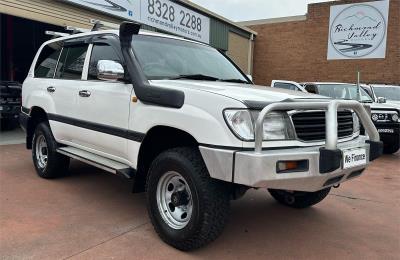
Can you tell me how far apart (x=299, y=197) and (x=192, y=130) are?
6.55ft

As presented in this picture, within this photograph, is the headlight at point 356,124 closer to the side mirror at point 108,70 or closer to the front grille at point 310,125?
the front grille at point 310,125

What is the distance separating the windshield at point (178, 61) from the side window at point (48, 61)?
188 cm

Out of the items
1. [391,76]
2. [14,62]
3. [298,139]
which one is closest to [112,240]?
[298,139]

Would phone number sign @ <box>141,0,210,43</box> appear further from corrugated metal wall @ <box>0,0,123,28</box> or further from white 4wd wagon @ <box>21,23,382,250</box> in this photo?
white 4wd wagon @ <box>21,23,382,250</box>

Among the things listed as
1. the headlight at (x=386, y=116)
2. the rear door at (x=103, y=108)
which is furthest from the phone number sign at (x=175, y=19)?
the rear door at (x=103, y=108)

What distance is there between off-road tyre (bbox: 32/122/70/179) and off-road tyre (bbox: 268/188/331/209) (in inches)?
113

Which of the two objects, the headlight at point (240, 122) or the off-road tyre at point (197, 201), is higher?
the headlight at point (240, 122)

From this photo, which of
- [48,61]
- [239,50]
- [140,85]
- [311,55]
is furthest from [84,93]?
[311,55]

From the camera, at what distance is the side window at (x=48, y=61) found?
226 inches

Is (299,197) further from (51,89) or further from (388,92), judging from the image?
(388,92)

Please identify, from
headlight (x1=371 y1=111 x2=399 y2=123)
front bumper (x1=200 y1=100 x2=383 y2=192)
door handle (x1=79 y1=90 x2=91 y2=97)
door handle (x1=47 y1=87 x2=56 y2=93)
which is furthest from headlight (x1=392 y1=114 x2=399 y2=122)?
door handle (x1=47 y1=87 x2=56 y2=93)

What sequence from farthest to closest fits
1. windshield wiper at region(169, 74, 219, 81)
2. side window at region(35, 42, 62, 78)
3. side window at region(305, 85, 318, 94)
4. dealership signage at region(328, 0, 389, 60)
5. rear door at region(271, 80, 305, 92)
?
dealership signage at region(328, 0, 389, 60) → rear door at region(271, 80, 305, 92) → side window at region(305, 85, 318, 94) → side window at region(35, 42, 62, 78) → windshield wiper at region(169, 74, 219, 81)

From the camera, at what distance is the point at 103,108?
14.4ft

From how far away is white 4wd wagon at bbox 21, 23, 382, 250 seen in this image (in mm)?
3047
